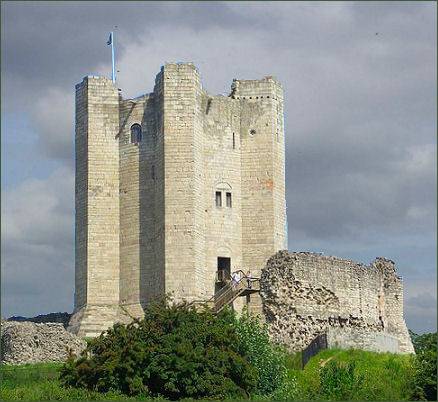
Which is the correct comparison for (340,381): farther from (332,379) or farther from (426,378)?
(426,378)

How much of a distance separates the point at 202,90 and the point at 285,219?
5.79 m

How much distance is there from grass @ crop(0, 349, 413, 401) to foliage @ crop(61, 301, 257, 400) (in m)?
0.72

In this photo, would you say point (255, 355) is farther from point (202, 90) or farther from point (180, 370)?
point (202, 90)

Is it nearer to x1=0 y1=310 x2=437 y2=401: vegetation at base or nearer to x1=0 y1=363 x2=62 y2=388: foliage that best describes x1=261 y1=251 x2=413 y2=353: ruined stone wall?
x1=0 y1=310 x2=437 y2=401: vegetation at base

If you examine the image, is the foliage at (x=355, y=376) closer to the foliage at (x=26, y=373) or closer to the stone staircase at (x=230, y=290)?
the foliage at (x=26, y=373)

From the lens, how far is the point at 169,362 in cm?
3650

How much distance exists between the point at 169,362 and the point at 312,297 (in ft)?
31.7

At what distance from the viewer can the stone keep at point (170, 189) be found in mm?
50969

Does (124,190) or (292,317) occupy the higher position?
(124,190)

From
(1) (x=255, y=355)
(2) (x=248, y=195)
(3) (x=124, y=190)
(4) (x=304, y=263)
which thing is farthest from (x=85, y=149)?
(1) (x=255, y=355)

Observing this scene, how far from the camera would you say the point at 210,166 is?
52656mm

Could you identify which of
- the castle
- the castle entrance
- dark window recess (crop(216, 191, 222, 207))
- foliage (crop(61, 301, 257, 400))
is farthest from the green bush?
dark window recess (crop(216, 191, 222, 207))

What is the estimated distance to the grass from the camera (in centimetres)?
3678

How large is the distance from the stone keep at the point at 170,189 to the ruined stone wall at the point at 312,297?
5.21 m
